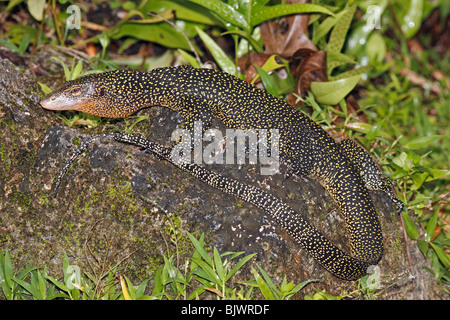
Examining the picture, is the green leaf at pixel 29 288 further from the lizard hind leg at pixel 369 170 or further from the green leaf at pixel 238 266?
the lizard hind leg at pixel 369 170

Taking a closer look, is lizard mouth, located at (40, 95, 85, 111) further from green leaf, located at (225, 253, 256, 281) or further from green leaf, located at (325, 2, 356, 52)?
green leaf, located at (325, 2, 356, 52)

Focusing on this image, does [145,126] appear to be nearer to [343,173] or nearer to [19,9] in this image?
[343,173]

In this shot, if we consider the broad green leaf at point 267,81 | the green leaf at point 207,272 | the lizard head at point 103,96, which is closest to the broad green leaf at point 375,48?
the broad green leaf at point 267,81

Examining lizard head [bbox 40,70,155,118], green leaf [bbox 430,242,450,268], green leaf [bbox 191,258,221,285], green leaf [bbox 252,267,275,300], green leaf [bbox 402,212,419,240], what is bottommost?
green leaf [bbox 430,242,450,268]

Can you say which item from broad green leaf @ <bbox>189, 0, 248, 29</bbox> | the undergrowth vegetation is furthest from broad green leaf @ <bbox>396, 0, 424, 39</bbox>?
broad green leaf @ <bbox>189, 0, 248, 29</bbox>
